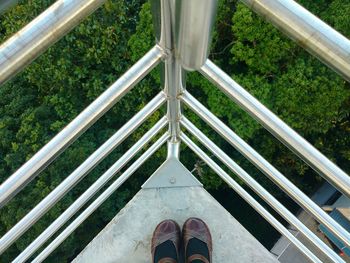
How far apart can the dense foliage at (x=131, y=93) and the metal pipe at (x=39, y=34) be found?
333 cm

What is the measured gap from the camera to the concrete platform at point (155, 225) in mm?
1185

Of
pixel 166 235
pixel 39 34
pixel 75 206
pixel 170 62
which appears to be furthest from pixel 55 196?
pixel 166 235

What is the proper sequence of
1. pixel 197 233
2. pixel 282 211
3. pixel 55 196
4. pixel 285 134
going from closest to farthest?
1. pixel 285 134
2. pixel 55 196
3. pixel 282 211
4. pixel 197 233

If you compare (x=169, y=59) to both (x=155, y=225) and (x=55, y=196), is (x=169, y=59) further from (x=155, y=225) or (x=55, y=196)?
(x=155, y=225)

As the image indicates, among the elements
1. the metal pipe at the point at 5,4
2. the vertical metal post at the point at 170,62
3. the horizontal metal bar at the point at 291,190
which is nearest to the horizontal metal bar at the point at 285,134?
the vertical metal post at the point at 170,62

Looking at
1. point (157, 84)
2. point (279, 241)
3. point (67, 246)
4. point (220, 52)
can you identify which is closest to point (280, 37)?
point (220, 52)

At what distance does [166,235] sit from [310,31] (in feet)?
3.18

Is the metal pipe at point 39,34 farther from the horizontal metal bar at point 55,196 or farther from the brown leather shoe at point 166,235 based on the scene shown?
the brown leather shoe at point 166,235

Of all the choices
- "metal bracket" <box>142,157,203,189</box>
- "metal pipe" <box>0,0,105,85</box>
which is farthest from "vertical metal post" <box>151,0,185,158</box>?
"metal bracket" <box>142,157,203,189</box>

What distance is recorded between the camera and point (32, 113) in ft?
13.6

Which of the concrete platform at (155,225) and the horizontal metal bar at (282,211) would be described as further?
the concrete platform at (155,225)

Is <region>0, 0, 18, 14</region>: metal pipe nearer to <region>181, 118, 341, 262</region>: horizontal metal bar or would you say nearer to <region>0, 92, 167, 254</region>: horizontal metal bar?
<region>0, 92, 167, 254</region>: horizontal metal bar

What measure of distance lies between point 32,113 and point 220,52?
6.95 feet

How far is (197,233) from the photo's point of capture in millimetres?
1192
